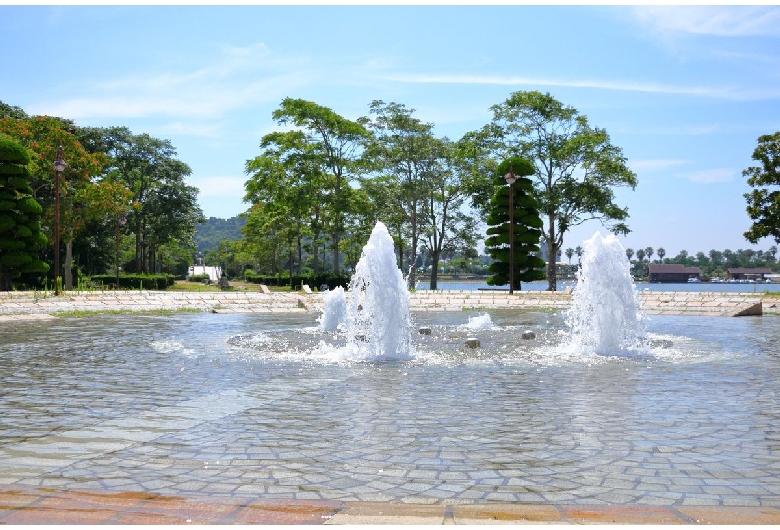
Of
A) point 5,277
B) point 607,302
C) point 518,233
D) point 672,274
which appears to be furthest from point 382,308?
point 672,274

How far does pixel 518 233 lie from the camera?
1435 inches

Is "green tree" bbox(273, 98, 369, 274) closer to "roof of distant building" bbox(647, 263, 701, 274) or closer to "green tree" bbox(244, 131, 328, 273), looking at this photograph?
"green tree" bbox(244, 131, 328, 273)

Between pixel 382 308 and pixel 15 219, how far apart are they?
2656cm

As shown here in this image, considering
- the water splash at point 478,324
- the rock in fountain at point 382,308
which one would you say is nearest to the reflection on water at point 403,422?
the rock in fountain at point 382,308

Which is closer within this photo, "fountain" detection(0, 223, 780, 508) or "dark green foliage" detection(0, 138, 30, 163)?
Answer: "fountain" detection(0, 223, 780, 508)

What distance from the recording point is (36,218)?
1302 inches

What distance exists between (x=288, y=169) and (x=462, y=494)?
4173 cm

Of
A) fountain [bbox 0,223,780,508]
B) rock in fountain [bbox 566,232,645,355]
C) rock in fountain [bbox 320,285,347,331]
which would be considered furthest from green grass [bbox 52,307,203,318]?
rock in fountain [bbox 566,232,645,355]

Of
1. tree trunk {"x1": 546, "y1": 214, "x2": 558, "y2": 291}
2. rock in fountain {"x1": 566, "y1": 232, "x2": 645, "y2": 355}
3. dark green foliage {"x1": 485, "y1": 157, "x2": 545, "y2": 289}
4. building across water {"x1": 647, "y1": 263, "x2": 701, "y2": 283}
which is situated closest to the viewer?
rock in fountain {"x1": 566, "y1": 232, "x2": 645, "y2": 355}

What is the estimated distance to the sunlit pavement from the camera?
3730 millimetres

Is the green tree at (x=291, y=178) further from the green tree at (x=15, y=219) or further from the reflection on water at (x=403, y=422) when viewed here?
the reflection on water at (x=403, y=422)

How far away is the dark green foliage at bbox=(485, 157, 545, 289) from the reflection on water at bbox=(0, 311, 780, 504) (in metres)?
23.7

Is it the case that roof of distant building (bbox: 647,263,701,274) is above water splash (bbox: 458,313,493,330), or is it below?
above

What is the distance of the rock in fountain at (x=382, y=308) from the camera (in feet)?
40.1
